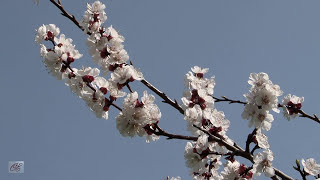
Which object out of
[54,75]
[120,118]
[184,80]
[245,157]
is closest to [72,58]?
[54,75]

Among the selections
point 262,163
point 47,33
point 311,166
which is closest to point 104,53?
point 47,33

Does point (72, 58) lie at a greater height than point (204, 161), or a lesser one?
greater

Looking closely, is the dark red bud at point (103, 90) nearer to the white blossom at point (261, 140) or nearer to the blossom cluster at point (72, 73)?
the blossom cluster at point (72, 73)

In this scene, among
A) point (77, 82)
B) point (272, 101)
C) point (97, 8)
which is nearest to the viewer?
point (272, 101)

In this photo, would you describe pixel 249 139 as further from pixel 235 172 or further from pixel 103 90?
pixel 103 90

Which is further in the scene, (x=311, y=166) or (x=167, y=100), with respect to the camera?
(x=311, y=166)

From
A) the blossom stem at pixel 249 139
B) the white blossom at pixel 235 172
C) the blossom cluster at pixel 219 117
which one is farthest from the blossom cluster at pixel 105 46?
the white blossom at pixel 235 172

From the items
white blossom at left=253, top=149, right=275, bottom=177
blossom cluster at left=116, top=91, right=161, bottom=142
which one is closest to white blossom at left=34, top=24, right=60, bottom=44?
blossom cluster at left=116, top=91, right=161, bottom=142

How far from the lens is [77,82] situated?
3643 millimetres

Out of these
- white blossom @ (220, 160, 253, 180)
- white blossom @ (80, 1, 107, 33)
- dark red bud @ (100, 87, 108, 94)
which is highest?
white blossom @ (80, 1, 107, 33)

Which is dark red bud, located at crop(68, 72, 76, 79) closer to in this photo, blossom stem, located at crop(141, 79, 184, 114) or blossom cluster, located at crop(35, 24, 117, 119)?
blossom cluster, located at crop(35, 24, 117, 119)

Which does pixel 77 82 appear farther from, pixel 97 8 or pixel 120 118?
pixel 97 8

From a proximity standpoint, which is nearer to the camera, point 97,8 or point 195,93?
point 195,93

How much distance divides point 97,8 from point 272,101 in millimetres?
2072
